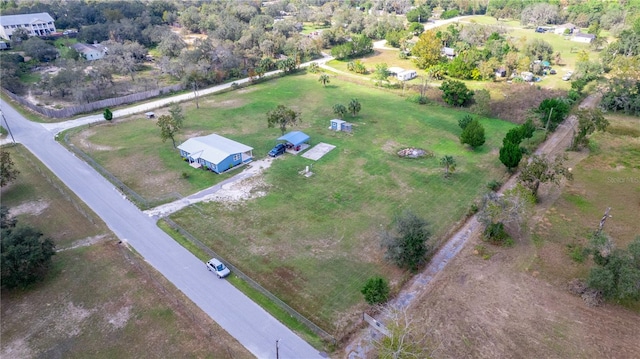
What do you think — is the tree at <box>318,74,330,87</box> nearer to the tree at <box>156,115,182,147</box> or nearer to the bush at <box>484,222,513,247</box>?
the tree at <box>156,115,182,147</box>

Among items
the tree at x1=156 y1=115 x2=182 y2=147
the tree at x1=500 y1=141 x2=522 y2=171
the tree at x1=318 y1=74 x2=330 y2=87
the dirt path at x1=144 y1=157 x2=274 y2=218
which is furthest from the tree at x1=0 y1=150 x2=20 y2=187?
the tree at x1=500 y1=141 x2=522 y2=171

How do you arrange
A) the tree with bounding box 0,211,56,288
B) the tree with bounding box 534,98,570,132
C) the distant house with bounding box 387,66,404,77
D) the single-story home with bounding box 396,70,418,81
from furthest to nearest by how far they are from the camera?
1. the distant house with bounding box 387,66,404,77
2. the single-story home with bounding box 396,70,418,81
3. the tree with bounding box 534,98,570,132
4. the tree with bounding box 0,211,56,288

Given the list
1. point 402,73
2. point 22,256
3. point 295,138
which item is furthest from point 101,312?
point 402,73

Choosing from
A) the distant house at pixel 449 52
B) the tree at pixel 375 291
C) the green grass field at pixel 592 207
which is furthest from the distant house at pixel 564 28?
the tree at pixel 375 291

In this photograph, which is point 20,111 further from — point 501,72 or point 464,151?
point 501,72

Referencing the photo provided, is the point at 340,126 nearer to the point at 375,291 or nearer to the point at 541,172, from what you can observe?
the point at 541,172

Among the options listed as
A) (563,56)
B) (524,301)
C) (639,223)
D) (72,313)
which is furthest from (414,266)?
(563,56)
